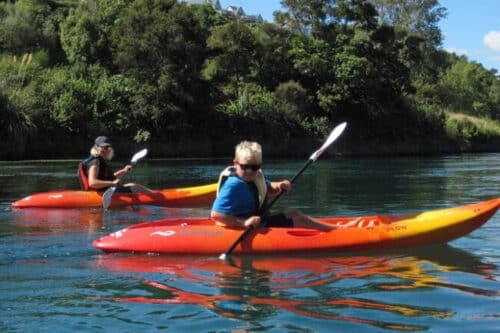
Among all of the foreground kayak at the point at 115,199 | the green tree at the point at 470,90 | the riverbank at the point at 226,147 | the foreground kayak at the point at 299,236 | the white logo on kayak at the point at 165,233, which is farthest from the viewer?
the green tree at the point at 470,90

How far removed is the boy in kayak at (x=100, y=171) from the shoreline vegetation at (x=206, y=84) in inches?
754

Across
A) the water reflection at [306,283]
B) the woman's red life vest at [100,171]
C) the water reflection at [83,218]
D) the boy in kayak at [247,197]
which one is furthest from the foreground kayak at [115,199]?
the boy in kayak at [247,197]

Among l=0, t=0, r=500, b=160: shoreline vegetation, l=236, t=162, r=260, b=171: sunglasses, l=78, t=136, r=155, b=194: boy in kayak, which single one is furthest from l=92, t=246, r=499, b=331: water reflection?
l=0, t=0, r=500, b=160: shoreline vegetation

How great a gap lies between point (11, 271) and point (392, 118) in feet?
133

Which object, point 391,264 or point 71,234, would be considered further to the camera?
point 71,234

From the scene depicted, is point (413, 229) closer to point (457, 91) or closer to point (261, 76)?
point (261, 76)

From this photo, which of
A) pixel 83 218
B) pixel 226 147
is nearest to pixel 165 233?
pixel 83 218

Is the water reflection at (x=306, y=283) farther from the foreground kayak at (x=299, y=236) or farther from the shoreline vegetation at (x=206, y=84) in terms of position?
the shoreline vegetation at (x=206, y=84)

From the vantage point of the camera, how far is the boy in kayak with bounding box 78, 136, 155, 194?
11.3 metres

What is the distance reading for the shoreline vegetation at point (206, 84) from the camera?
34.0 meters

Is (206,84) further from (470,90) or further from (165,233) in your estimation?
(470,90)

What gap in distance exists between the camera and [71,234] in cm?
882

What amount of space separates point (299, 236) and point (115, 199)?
516 centimetres

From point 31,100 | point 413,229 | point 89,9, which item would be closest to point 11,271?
point 413,229
